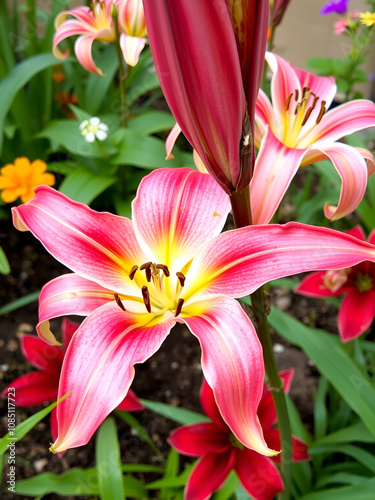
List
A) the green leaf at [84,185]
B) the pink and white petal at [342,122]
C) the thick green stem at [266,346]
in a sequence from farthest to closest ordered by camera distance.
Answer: the green leaf at [84,185], the pink and white petal at [342,122], the thick green stem at [266,346]

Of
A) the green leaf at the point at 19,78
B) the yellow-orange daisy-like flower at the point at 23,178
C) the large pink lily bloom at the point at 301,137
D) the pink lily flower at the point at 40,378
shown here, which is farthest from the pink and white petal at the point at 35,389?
the green leaf at the point at 19,78

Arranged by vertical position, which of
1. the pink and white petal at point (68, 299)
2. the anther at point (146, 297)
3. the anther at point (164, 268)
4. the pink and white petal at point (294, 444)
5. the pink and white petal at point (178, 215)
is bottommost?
the pink and white petal at point (294, 444)

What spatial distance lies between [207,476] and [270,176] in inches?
19.0

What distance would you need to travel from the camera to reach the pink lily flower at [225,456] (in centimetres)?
68

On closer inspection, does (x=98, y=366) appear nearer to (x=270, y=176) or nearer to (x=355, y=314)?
(x=270, y=176)

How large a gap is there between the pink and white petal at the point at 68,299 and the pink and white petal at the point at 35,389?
1.64 ft

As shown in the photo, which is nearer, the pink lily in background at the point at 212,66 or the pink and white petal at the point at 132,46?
the pink lily in background at the point at 212,66

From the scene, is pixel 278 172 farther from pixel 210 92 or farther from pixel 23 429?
pixel 23 429

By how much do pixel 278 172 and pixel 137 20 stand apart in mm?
574

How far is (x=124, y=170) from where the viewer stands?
4.59 feet

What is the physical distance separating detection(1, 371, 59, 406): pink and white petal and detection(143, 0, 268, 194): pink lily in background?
27.4 inches

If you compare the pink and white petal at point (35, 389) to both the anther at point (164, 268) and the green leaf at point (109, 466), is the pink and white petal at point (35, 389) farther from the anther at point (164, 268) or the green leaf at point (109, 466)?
the anther at point (164, 268)

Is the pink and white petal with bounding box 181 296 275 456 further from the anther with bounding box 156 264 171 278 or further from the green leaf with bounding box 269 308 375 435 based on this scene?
the green leaf with bounding box 269 308 375 435

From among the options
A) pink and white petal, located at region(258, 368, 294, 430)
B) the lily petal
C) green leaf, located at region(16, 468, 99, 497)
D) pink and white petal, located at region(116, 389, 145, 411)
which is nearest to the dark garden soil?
green leaf, located at region(16, 468, 99, 497)
